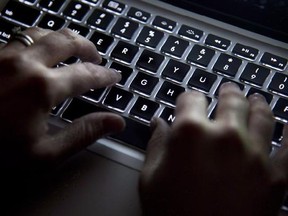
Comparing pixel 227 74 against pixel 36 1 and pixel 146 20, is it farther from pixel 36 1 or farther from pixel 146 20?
pixel 36 1

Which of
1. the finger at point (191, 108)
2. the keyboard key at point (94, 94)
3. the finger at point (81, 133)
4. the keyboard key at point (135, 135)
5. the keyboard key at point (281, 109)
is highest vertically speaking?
the keyboard key at point (281, 109)

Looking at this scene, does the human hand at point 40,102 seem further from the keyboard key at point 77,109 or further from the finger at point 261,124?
the finger at point 261,124

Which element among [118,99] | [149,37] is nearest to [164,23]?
[149,37]

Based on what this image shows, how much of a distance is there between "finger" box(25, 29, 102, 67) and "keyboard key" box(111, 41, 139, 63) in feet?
0.08

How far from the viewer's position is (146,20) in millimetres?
736

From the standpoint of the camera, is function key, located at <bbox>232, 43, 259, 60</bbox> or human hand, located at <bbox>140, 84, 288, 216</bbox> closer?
human hand, located at <bbox>140, 84, 288, 216</bbox>

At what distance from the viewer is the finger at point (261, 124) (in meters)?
0.59

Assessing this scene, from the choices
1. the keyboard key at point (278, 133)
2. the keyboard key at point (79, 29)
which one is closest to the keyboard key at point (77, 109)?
the keyboard key at point (79, 29)

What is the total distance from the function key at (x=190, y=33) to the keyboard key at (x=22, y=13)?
200mm

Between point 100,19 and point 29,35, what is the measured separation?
11 cm

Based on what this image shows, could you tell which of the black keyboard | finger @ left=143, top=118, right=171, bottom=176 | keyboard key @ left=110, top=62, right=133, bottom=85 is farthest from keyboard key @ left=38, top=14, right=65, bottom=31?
finger @ left=143, top=118, right=171, bottom=176

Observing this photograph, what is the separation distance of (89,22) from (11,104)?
0.63ft

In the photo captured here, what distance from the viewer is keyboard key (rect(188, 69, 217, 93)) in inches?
26.6

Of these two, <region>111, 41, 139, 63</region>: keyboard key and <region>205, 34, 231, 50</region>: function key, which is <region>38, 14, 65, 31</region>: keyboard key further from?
<region>205, 34, 231, 50</region>: function key
